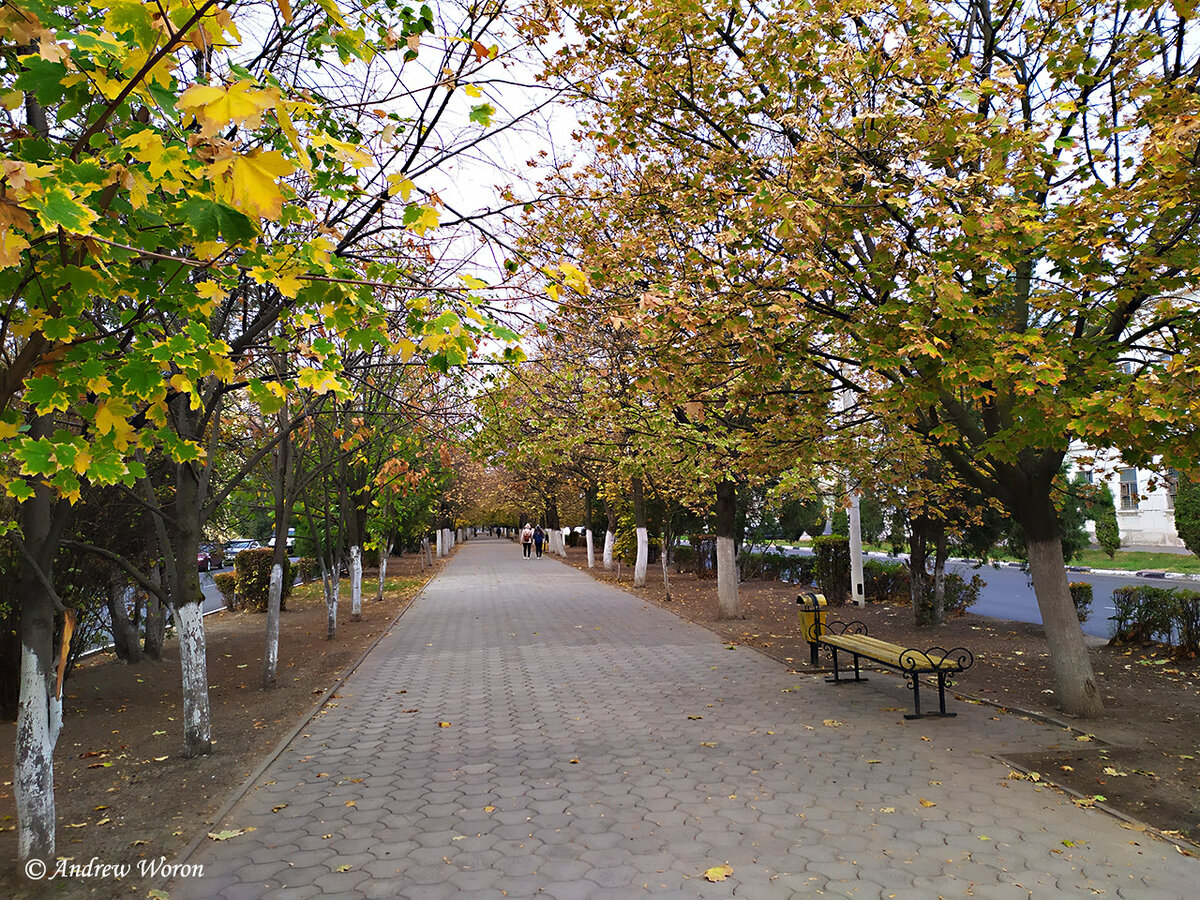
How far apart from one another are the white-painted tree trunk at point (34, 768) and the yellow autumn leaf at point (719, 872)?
12.7 feet

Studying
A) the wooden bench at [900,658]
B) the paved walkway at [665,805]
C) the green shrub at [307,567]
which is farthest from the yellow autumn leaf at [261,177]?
the green shrub at [307,567]

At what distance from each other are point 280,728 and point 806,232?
686 centimetres

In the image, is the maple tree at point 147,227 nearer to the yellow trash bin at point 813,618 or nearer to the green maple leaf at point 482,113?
the green maple leaf at point 482,113

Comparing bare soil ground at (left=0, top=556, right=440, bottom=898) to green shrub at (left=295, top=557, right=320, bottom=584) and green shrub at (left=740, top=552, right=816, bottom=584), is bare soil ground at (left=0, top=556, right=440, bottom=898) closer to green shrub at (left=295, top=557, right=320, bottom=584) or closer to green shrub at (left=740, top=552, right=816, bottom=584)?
green shrub at (left=295, top=557, right=320, bottom=584)

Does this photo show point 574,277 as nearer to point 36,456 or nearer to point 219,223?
point 219,223

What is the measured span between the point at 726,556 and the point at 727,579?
506 millimetres

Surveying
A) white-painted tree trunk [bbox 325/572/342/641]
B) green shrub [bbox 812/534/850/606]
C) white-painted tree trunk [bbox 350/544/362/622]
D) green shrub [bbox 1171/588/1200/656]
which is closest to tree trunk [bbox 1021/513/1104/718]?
green shrub [bbox 1171/588/1200/656]

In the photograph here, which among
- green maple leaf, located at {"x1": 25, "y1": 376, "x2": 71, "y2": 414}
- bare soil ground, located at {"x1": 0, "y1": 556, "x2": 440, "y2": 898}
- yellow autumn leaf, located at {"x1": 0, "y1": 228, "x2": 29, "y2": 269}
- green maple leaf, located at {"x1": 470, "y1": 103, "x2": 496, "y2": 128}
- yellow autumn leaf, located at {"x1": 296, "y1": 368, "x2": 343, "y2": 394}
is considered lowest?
bare soil ground, located at {"x1": 0, "y1": 556, "x2": 440, "y2": 898}

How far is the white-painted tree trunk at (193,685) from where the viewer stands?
6527 millimetres

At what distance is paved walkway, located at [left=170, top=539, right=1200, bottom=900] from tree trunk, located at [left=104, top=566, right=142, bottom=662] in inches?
158

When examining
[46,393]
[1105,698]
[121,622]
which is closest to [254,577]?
[121,622]

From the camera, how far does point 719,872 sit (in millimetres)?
4211

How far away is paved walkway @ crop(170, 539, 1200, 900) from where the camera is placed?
4141 mm

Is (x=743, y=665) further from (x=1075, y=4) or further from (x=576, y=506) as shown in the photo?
(x=576, y=506)
